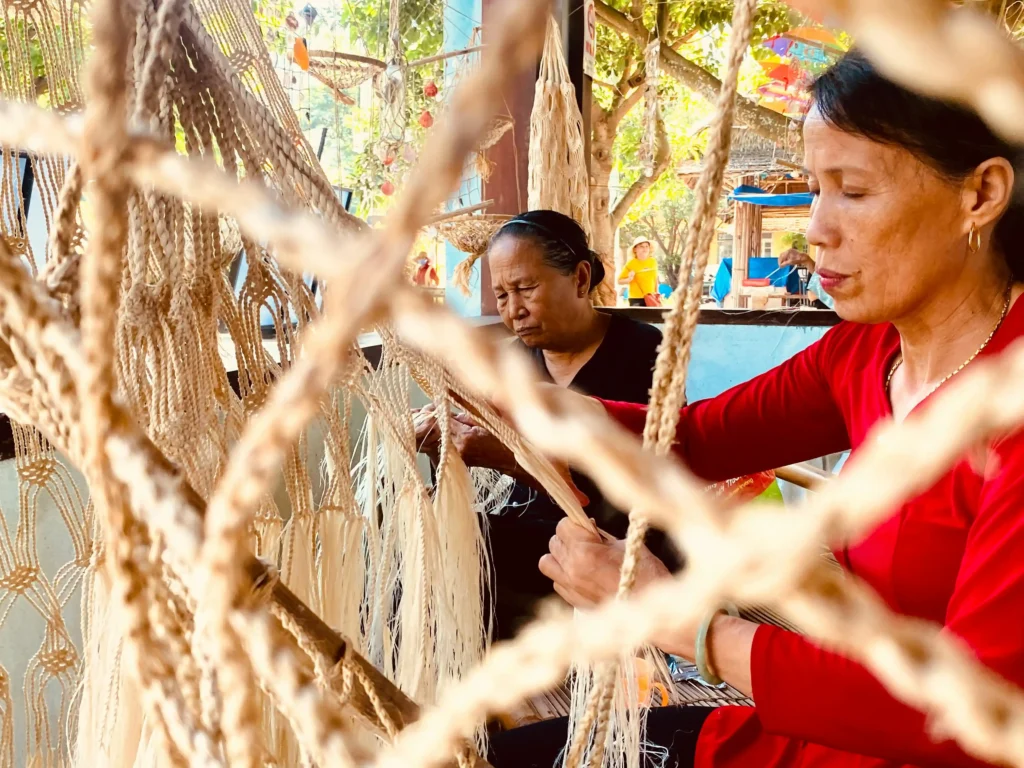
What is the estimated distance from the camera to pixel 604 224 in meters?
3.99

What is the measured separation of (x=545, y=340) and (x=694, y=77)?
9.07ft

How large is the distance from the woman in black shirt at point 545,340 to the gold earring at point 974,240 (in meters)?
0.90

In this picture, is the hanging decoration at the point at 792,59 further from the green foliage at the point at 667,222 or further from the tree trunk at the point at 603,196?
the green foliage at the point at 667,222

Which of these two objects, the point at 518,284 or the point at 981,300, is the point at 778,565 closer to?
the point at 981,300

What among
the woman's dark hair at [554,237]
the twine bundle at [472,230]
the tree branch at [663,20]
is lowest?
the woman's dark hair at [554,237]

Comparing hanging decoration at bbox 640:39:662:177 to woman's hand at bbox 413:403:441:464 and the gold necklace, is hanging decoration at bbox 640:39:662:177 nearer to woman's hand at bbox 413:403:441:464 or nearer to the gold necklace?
woman's hand at bbox 413:403:441:464

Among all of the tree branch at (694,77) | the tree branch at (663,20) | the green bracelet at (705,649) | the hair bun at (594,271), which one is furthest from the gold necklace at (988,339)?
the tree branch at (663,20)

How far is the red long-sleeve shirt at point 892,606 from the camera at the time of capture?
558 mm

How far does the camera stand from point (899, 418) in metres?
0.82

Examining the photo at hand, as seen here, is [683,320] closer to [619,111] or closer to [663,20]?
[663,20]

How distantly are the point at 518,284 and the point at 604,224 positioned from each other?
7.99 ft

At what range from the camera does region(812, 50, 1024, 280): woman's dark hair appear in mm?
695

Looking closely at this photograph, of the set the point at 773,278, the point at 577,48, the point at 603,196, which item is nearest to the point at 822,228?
the point at 577,48

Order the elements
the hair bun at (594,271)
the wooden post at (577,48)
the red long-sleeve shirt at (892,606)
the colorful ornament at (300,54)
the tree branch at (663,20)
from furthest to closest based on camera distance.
Result: the tree branch at (663,20) < the wooden post at (577,48) < the colorful ornament at (300,54) < the hair bun at (594,271) < the red long-sleeve shirt at (892,606)
